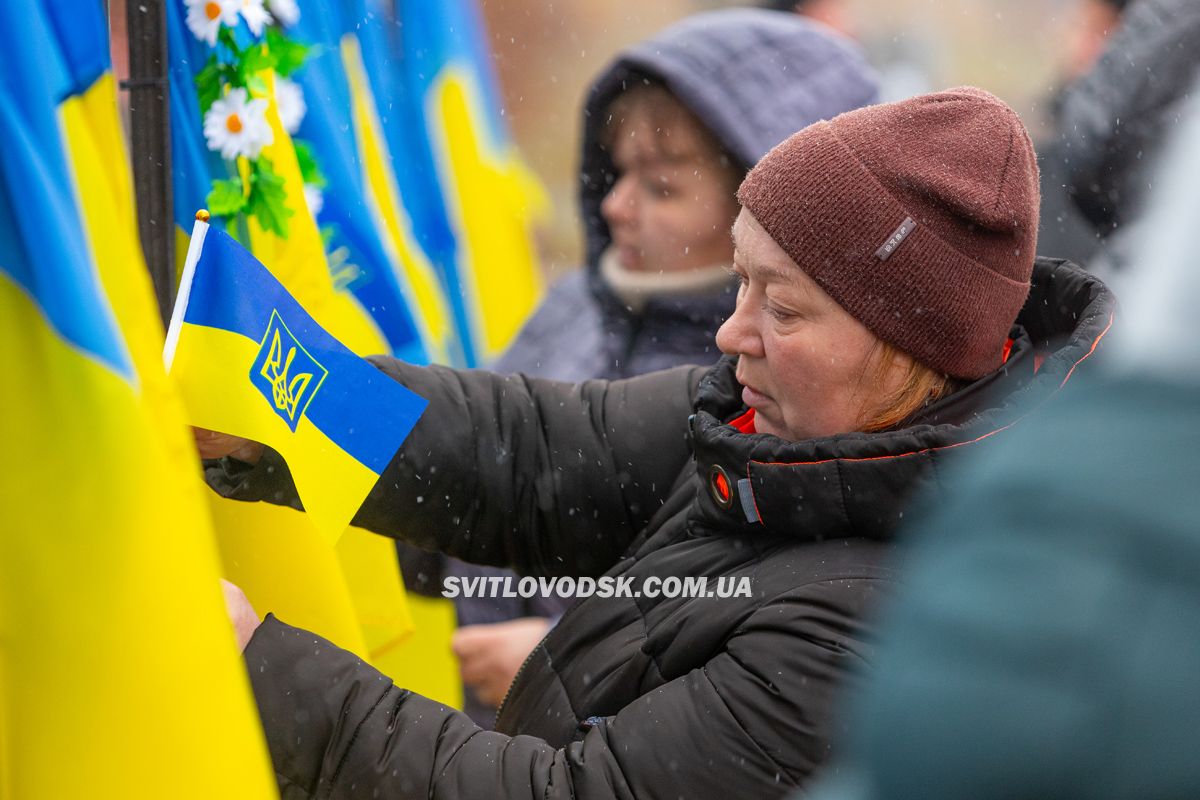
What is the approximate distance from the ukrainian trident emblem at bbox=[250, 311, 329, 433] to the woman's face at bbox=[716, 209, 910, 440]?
53cm

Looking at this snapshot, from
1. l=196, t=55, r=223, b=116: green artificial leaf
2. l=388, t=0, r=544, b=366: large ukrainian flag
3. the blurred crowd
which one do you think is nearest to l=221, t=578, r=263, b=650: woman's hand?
the blurred crowd

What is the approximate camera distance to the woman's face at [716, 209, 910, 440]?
1714mm

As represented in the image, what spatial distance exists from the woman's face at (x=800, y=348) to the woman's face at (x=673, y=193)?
1076 millimetres

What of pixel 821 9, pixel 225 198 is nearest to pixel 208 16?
pixel 225 198

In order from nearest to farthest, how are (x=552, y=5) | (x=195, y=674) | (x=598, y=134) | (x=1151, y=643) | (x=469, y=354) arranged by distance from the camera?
(x=1151, y=643) → (x=195, y=674) → (x=598, y=134) → (x=469, y=354) → (x=552, y=5)

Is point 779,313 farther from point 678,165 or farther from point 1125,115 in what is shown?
point 1125,115

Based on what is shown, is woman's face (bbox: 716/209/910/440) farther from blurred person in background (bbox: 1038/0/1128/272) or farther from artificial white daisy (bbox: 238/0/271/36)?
blurred person in background (bbox: 1038/0/1128/272)

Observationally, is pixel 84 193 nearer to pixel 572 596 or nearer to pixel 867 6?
pixel 572 596

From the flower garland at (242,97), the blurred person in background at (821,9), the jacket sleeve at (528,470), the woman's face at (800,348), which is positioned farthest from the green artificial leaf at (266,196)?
the blurred person in background at (821,9)

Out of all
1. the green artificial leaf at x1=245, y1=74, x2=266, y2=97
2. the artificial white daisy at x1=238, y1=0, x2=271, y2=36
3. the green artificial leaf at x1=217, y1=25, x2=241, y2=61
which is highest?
the artificial white daisy at x1=238, y1=0, x2=271, y2=36

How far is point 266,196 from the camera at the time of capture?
2.34 m

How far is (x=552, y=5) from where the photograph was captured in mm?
9109

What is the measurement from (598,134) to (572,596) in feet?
3.79

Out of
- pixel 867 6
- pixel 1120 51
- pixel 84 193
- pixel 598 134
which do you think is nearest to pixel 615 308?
pixel 598 134
